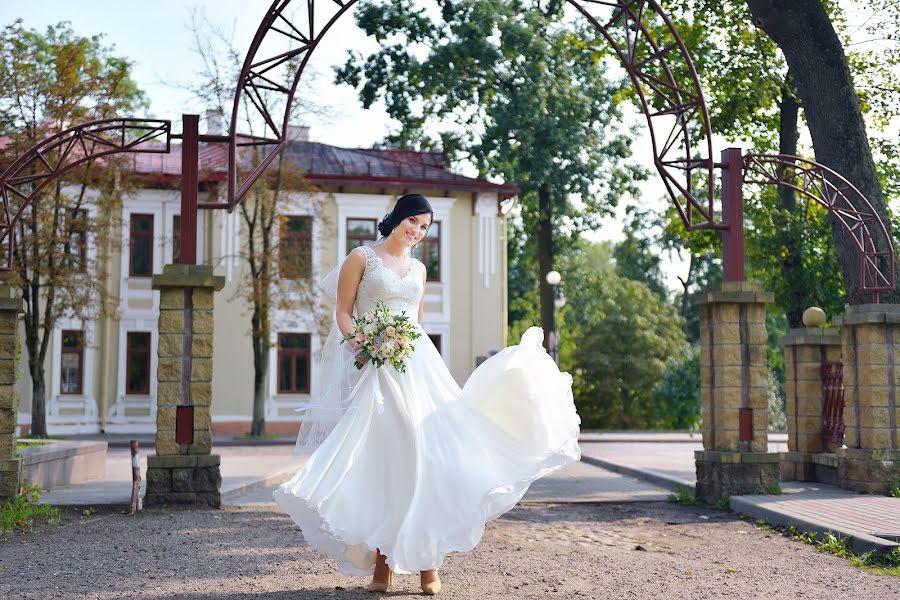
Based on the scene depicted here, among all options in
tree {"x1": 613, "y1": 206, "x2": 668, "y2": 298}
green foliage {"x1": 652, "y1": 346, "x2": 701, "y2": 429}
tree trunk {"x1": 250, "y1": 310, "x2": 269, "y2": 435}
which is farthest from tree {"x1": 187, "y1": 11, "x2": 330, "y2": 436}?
tree {"x1": 613, "y1": 206, "x2": 668, "y2": 298}

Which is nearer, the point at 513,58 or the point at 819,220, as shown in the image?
the point at 819,220

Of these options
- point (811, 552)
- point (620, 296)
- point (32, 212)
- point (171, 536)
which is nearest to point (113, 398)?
point (32, 212)

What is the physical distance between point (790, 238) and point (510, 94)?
481 inches

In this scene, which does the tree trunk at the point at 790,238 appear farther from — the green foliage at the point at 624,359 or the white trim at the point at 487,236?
the green foliage at the point at 624,359

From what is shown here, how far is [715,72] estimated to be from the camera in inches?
958

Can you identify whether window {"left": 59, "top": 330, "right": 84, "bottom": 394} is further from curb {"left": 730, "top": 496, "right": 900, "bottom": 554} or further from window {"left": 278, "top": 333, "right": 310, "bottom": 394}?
curb {"left": 730, "top": 496, "right": 900, "bottom": 554}

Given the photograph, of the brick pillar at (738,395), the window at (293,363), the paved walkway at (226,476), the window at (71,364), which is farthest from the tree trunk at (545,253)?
the brick pillar at (738,395)

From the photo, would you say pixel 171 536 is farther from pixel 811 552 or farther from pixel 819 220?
pixel 819 220

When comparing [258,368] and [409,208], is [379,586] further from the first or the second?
[258,368]

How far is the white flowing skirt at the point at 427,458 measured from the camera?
5691 millimetres

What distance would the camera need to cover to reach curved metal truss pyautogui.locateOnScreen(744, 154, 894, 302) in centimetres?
1258

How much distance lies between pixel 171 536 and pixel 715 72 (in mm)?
19355

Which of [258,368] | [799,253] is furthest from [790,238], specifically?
[258,368]

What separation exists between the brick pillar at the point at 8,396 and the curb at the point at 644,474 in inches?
307
